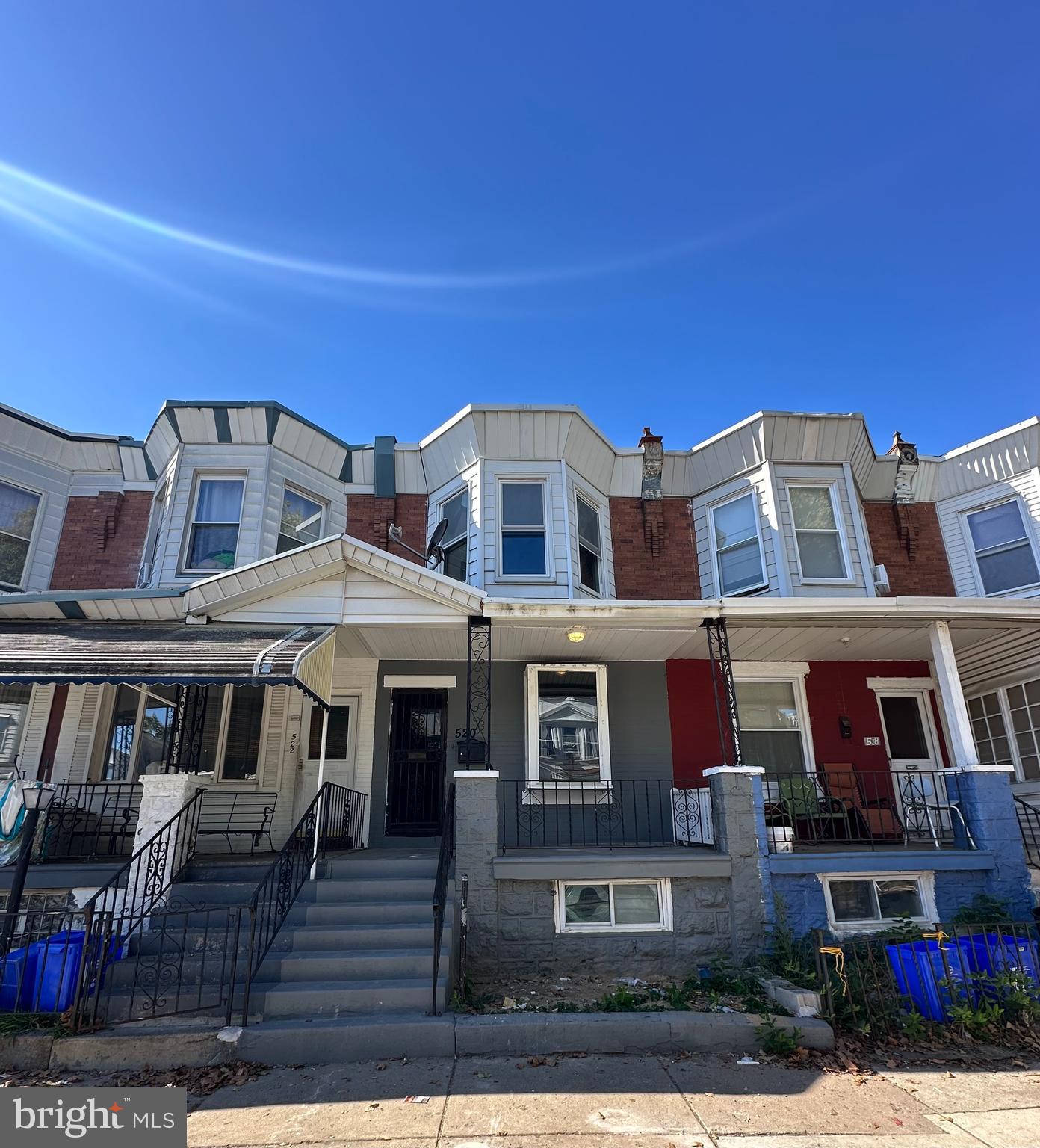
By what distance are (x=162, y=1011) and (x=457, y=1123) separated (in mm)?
2757

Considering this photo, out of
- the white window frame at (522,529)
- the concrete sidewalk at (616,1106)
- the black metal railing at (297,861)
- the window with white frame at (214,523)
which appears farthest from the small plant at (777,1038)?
the window with white frame at (214,523)

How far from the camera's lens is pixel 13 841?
22.7 ft

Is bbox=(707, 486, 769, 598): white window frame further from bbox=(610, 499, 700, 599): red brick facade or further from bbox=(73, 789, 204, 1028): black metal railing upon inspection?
bbox=(73, 789, 204, 1028): black metal railing

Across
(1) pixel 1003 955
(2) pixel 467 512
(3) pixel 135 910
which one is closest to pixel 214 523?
(2) pixel 467 512

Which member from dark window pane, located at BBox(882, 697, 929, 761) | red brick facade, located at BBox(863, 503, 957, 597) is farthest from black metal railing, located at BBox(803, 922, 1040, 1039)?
red brick facade, located at BBox(863, 503, 957, 597)

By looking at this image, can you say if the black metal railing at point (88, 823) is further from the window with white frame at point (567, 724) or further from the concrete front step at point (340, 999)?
the window with white frame at point (567, 724)

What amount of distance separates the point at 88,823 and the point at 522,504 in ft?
23.5

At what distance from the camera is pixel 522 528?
1091cm

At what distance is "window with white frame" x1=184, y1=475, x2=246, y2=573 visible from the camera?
10484 mm

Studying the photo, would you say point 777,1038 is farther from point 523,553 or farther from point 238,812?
point 238,812

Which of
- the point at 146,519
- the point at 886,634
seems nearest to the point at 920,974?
the point at 886,634

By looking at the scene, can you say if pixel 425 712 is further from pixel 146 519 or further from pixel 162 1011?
pixel 146 519

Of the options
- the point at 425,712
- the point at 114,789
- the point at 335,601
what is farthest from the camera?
the point at 425,712

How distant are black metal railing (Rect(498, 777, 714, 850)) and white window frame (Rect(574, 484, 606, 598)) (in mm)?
2942
